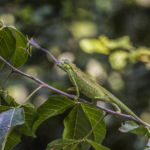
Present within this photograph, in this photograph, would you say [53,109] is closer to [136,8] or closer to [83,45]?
[83,45]

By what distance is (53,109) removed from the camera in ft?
3.39

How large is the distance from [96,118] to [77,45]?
2.21 m

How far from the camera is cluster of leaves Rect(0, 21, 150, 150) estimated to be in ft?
2.92

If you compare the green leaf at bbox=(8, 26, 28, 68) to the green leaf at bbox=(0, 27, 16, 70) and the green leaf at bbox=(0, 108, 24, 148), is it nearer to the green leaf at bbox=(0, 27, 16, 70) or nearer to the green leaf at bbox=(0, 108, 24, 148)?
the green leaf at bbox=(0, 27, 16, 70)

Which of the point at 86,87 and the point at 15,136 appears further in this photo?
the point at 86,87

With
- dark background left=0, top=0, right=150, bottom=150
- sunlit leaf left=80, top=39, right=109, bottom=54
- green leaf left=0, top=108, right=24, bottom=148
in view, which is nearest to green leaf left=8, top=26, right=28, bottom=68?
green leaf left=0, top=108, right=24, bottom=148

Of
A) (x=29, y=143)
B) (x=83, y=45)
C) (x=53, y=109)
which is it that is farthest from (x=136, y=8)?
(x=53, y=109)

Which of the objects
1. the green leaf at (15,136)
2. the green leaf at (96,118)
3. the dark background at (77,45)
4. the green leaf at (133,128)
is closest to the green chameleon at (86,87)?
the green leaf at (96,118)

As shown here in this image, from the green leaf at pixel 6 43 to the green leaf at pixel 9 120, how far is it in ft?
1.09

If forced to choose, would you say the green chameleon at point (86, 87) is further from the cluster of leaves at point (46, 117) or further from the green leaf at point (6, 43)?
the green leaf at point (6, 43)

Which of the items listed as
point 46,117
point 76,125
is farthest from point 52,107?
point 76,125

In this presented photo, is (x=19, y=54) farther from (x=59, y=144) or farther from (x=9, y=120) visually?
(x=59, y=144)

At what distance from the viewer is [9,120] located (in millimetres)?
823

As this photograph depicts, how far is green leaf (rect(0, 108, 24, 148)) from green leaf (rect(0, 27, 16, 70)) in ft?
1.09
